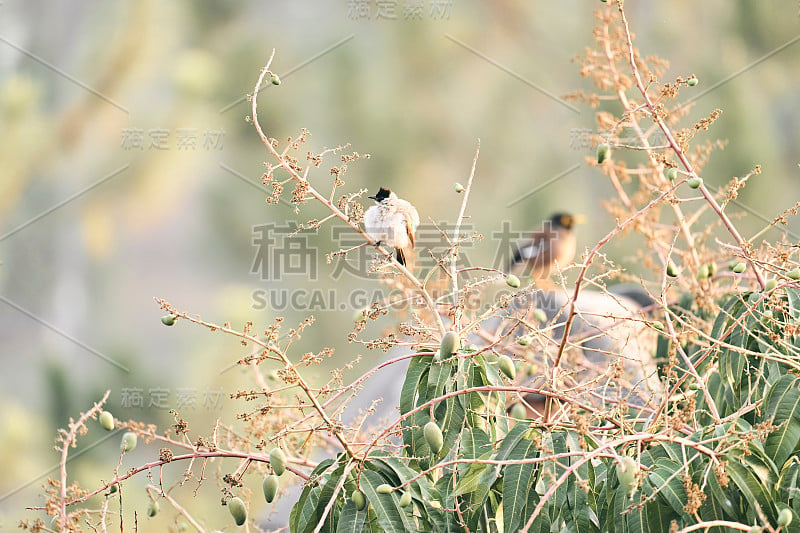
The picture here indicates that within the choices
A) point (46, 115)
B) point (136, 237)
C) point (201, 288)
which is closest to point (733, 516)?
point (201, 288)

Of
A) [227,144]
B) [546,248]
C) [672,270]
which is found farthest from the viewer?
[227,144]

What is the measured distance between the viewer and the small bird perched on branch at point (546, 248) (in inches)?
158

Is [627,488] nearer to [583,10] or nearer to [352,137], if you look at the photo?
[352,137]

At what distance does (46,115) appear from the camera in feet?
24.8

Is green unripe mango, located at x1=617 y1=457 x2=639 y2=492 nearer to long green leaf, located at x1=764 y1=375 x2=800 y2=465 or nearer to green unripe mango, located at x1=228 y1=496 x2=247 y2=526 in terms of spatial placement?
long green leaf, located at x1=764 y1=375 x2=800 y2=465

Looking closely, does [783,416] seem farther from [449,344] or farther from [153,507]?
[153,507]

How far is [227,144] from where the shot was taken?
7430 mm

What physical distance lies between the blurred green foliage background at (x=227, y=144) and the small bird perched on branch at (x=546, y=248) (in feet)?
7.75

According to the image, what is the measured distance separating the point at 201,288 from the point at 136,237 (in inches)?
31.0

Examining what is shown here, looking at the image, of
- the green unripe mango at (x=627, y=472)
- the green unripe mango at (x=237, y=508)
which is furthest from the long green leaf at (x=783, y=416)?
the green unripe mango at (x=237, y=508)

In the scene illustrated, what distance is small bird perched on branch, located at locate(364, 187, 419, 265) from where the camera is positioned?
88.7 inches

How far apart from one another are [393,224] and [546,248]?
195 cm

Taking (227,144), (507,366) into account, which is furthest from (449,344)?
(227,144)

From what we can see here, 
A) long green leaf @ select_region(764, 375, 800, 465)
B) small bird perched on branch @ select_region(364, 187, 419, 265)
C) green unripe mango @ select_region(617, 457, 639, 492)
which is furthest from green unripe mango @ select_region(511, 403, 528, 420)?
small bird perched on branch @ select_region(364, 187, 419, 265)
